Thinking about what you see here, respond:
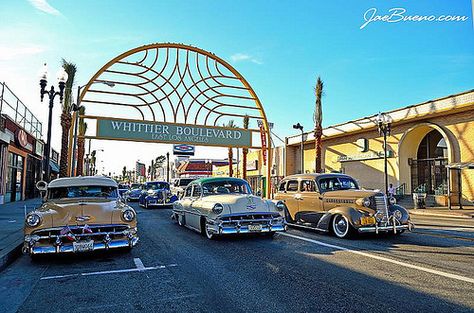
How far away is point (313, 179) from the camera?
435 inches

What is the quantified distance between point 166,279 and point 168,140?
14.9 metres

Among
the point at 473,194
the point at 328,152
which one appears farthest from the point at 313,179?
the point at 328,152

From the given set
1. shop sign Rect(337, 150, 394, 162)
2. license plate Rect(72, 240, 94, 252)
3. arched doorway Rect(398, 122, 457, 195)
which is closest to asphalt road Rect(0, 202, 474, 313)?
license plate Rect(72, 240, 94, 252)

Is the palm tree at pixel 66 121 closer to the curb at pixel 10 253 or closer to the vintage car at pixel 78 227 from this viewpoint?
the curb at pixel 10 253

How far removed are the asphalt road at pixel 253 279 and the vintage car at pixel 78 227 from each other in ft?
1.17

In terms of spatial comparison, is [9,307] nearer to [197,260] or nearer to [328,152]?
Result: [197,260]

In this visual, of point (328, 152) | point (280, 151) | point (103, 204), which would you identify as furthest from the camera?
point (280, 151)

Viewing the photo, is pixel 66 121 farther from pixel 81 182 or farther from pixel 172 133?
pixel 81 182

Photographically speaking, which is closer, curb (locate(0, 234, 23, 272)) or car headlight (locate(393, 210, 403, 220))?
curb (locate(0, 234, 23, 272))

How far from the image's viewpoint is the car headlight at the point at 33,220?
653cm

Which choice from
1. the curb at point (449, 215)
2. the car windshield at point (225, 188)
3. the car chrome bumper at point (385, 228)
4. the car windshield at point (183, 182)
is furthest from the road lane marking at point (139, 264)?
the curb at point (449, 215)

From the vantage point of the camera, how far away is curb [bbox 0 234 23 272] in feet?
21.4

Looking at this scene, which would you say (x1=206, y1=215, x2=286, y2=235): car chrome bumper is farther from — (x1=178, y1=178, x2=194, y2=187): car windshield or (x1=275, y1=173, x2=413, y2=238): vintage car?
(x1=178, y1=178, x2=194, y2=187): car windshield

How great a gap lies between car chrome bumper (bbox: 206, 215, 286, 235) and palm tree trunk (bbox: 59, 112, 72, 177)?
14.0 m
